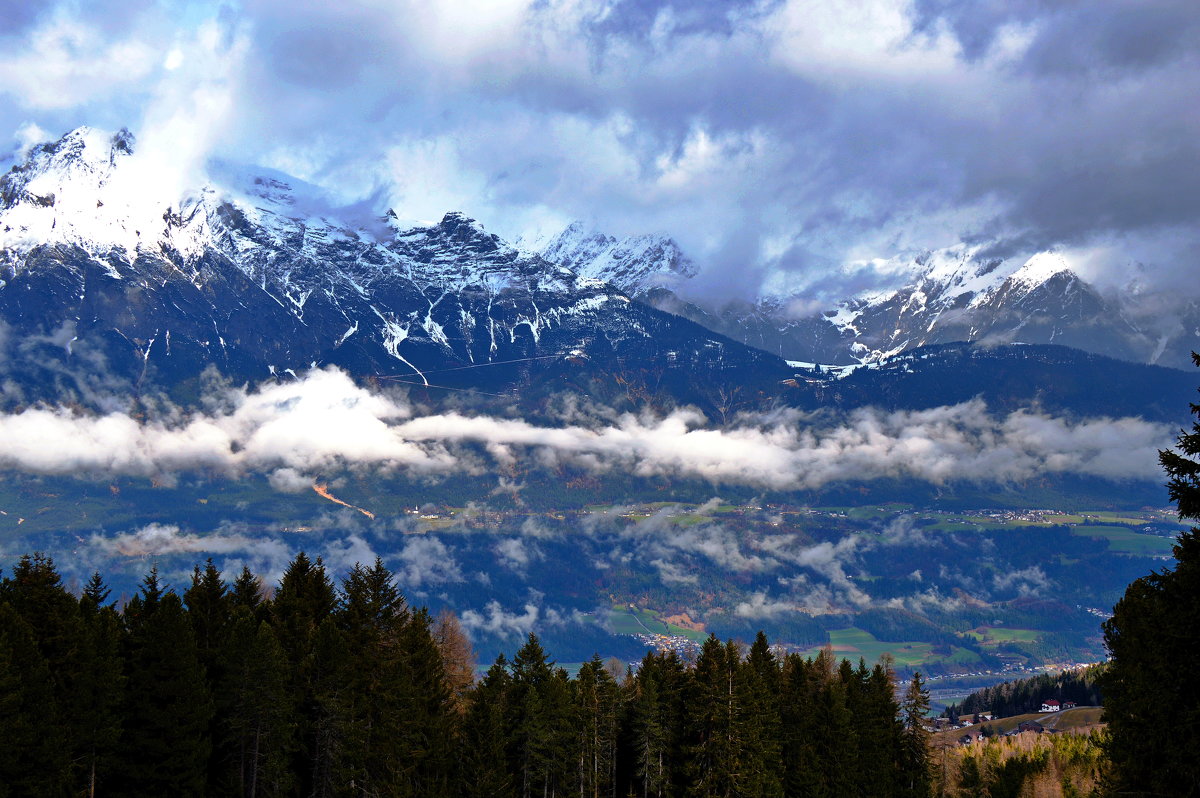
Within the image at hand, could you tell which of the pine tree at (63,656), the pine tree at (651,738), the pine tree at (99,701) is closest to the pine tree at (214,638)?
the pine tree at (99,701)

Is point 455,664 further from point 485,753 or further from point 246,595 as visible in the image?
point 485,753

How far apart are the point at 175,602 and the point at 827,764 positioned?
185 feet

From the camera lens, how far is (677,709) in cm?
8688

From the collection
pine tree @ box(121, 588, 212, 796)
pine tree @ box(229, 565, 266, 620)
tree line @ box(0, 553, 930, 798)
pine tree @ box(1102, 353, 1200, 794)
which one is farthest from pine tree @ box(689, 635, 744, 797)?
pine tree @ box(1102, 353, 1200, 794)

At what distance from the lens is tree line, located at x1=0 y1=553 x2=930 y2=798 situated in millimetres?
57188

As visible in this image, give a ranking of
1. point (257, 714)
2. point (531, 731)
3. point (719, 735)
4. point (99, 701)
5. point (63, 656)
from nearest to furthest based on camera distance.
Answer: point (63, 656) → point (99, 701) → point (257, 714) → point (531, 731) → point (719, 735)

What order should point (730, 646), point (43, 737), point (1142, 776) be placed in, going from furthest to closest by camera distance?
point (730, 646) → point (43, 737) → point (1142, 776)

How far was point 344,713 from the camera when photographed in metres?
64.2

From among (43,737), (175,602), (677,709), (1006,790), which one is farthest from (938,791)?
(43,737)

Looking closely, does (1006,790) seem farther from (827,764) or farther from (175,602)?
(175,602)

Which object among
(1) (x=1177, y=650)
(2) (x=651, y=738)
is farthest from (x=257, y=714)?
(1) (x=1177, y=650)

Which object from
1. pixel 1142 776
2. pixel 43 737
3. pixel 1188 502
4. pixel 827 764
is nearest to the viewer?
pixel 1188 502

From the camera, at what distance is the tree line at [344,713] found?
57188 millimetres

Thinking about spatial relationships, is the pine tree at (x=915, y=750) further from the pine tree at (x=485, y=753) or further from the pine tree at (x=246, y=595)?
the pine tree at (x=246, y=595)
